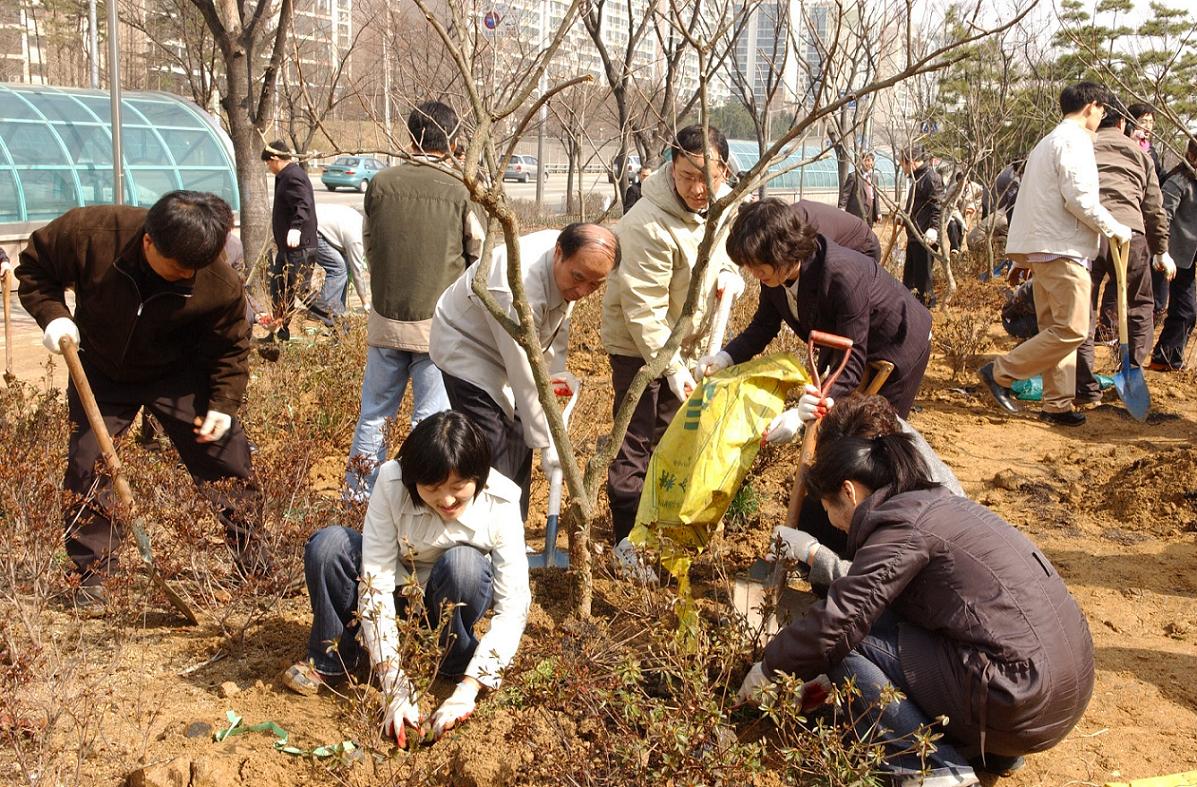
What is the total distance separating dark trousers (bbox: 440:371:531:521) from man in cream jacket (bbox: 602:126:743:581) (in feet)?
1.45

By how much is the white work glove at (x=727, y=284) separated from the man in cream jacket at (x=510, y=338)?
30.8 inches

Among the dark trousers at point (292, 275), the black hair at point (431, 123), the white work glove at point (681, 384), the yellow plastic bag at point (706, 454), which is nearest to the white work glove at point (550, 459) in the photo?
the yellow plastic bag at point (706, 454)

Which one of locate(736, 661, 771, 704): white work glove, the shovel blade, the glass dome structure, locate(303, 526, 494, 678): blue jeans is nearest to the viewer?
locate(736, 661, 771, 704): white work glove

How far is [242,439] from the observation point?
3.55 m

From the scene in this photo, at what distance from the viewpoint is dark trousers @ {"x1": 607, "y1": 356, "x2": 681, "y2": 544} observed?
386 cm

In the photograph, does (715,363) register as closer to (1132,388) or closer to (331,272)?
(1132,388)

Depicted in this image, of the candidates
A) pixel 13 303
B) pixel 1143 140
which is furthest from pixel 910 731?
pixel 13 303

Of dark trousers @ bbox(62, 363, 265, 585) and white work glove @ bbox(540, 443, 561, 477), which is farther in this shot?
white work glove @ bbox(540, 443, 561, 477)

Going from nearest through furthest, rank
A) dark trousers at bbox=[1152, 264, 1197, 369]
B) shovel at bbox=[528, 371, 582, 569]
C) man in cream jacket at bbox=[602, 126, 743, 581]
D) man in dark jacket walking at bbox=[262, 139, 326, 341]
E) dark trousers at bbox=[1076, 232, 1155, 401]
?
man in cream jacket at bbox=[602, 126, 743, 581] < shovel at bbox=[528, 371, 582, 569] < dark trousers at bbox=[1076, 232, 1155, 401] < dark trousers at bbox=[1152, 264, 1197, 369] < man in dark jacket walking at bbox=[262, 139, 326, 341]

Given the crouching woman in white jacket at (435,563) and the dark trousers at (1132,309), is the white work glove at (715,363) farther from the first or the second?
the dark trousers at (1132,309)

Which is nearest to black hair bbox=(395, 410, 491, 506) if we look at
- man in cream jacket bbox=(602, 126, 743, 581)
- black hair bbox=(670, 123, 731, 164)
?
man in cream jacket bbox=(602, 126, 743, 581)

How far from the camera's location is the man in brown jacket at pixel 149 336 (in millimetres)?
3107

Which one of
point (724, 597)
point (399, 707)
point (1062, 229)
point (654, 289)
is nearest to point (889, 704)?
point (399, 707)

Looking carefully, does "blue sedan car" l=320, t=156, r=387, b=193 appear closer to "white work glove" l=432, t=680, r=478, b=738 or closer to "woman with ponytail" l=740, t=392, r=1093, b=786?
"white work glove" l=432, t=680, r=478, b=738
